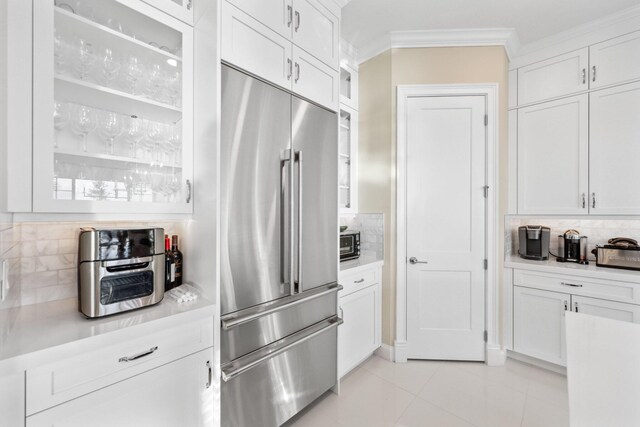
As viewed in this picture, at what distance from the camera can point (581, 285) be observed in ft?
7.84

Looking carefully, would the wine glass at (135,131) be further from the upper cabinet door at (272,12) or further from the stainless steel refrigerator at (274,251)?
the upper cabinet door at (272,12)

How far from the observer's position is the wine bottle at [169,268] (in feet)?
5.30

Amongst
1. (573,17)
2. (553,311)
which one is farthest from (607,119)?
(553,311)

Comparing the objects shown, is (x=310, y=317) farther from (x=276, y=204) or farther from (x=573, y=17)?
(x=573, y=17)

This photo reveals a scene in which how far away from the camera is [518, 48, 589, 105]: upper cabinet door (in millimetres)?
2574

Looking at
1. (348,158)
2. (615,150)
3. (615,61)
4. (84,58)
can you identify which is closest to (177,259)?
(84,58)

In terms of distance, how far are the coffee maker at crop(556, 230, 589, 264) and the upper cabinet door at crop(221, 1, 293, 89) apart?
2.75 m

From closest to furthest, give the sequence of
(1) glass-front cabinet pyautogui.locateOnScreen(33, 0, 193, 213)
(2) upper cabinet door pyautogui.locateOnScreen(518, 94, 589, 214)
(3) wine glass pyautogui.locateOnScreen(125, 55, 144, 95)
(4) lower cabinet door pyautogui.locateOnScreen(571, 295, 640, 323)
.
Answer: (1) glass-front cabinet pyautogui.locateOnScreen(33, 0, 193, 213) < (3) wine glass pyautogui.locateOnScreen(125, 55, 144, 95) < (4) lower cabinet door pyautogui.locateOnScreen(571, 295, 640, 323) < (2) upper cabinet door pyautogui.locateOnScreen(518, 94, 589, 214)

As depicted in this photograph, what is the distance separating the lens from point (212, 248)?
4.82 ft

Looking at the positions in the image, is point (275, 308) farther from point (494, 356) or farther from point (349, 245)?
point (494, 356)

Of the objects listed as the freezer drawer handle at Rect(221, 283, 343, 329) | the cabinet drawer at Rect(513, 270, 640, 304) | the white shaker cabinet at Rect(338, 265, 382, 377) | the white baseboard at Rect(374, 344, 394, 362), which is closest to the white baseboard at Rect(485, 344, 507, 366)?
the cabinet drawer at Rect(513, 270, 640, 304)

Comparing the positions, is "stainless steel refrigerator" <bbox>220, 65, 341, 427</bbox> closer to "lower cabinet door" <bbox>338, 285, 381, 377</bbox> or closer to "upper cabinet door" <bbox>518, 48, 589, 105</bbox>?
"lower cabinet door" <bbox>338, 285, 381, 377</bbox>

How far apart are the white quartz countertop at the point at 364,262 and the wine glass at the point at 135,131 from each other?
157 centimetres

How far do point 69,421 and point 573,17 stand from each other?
13.1 feet
